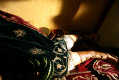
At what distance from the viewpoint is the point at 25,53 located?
680 mm

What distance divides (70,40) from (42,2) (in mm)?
615

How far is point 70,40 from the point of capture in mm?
1117

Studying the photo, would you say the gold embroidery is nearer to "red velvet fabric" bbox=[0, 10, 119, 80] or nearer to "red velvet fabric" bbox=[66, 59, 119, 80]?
"red velvet fabric" bbox=[0, 10, 119, 80]

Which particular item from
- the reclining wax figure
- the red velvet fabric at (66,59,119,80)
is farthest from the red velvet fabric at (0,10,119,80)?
the reclining wax figure

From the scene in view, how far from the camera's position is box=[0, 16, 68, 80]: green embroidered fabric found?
2.23 ft

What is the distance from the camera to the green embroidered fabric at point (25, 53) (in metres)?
0.68

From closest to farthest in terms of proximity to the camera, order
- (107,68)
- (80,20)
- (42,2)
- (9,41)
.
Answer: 1. (9,41)
2. (107,68)
3. (42,2)
4. (80,20)

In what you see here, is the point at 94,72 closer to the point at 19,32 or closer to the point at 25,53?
the point at 25,53

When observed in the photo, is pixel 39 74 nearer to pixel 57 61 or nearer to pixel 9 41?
pixel 57 61

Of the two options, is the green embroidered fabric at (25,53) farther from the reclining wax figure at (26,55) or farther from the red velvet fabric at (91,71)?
the red velvet fabric at (91,71)

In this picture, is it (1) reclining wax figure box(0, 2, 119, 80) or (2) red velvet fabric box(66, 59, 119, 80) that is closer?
(1) reclining wax figure box(0, 2, 119, 80)

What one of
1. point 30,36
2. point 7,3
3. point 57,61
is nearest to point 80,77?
point 57,61

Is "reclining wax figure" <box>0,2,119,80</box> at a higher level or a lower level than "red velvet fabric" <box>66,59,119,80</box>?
higher

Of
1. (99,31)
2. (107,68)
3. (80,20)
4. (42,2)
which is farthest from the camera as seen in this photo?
(99,31)
